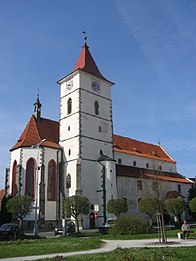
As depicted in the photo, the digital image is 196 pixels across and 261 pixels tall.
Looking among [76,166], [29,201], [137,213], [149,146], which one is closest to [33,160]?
[76,166]

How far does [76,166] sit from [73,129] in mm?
5937

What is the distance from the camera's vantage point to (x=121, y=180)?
4991cm

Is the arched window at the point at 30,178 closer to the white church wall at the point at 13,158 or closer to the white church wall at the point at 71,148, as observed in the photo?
the white church wall at the point at 13,158

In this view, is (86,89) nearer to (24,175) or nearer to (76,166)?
(76,166)

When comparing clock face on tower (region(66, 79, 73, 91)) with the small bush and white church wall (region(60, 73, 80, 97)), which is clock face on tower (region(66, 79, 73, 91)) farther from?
the small bush

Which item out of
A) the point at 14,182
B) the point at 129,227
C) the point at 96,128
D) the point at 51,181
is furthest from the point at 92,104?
the point at 129,227

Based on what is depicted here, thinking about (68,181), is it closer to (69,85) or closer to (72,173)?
(72,173)

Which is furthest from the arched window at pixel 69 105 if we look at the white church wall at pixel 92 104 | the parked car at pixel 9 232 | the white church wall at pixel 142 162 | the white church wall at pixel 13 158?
the parked car at pixel 9 232

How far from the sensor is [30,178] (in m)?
44.1

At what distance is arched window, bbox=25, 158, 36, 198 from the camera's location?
142 feet

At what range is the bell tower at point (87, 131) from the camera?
44594 millimetres

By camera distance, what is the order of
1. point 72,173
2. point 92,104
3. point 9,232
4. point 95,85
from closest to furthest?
point 9,232
point 72,173
point 92,104
point 95,85

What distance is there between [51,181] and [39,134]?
7.21 metres

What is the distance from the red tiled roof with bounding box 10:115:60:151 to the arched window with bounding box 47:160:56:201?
2.78m
